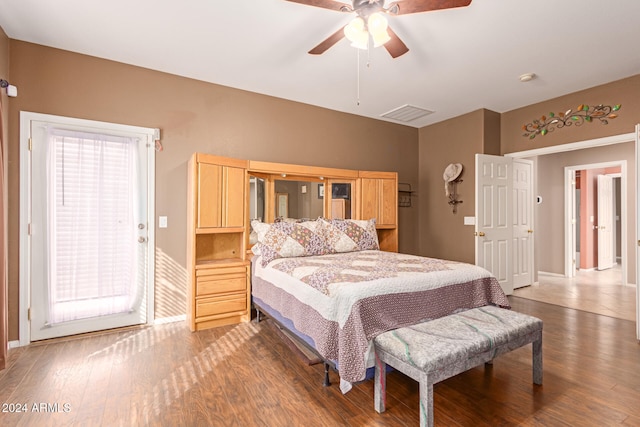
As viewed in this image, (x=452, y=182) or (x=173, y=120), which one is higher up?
(x=173, y=120)

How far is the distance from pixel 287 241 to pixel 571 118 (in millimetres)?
3760

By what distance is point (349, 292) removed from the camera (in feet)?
6.30

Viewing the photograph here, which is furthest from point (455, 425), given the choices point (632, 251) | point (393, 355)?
point (632, 251)

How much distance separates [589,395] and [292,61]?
3.51 meters

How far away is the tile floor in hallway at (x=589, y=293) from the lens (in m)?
3.82

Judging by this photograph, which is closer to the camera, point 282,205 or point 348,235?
point 348,235

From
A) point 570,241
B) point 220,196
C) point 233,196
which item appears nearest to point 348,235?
point 233,196

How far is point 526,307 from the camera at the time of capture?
3926 mm

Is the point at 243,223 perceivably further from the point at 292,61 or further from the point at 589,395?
the point at 589,395

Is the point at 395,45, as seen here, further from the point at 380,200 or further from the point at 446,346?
the point at 380,200

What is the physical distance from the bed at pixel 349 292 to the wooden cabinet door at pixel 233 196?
0.30 meters

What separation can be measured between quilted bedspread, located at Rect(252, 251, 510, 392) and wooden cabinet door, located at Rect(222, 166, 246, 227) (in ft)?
2.81

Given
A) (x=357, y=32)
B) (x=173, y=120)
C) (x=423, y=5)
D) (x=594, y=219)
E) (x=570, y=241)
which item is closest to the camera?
(x=423, y=5)

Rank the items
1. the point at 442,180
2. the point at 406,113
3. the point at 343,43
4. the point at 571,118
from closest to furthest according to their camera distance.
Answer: the point at 343,43, the point at 571,118, the point at 406,113, the point at 442,180
